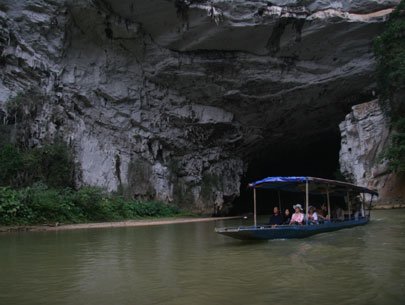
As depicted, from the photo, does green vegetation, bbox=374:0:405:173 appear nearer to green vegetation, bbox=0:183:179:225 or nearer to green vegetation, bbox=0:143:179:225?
green vegetation, bbox=0:143:179:225

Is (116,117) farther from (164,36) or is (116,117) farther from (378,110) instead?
(378,110)

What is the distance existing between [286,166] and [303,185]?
1036 inches

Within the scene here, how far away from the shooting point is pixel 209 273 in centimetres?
625

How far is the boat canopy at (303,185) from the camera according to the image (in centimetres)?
1162

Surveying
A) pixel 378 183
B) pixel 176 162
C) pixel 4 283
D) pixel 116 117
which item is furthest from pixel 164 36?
pixel 4 283

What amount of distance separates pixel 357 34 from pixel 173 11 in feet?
33.4

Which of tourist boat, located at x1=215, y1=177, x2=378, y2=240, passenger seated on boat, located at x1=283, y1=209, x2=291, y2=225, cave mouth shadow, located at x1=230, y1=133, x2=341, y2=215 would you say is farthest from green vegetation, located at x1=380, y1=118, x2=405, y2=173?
cave mouth shadow, located at x1=230, y1=133, x2=341, y2=215

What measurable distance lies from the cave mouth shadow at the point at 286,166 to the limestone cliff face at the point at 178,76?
5207 mm

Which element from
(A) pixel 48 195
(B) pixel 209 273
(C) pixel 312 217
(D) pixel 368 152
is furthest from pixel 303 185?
(D) pixel 368 152

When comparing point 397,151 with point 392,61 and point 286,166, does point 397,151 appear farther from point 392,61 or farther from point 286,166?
point 286,166

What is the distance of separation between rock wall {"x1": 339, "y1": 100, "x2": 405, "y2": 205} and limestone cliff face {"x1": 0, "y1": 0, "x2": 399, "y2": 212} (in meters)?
2.86

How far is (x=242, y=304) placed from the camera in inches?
177

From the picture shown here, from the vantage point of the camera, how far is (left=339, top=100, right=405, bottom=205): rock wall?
23.0m

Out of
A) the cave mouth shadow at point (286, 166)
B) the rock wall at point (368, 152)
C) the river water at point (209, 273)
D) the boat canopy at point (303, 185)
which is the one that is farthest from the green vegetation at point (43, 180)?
the cave mouth shadow at point (286, 166)
